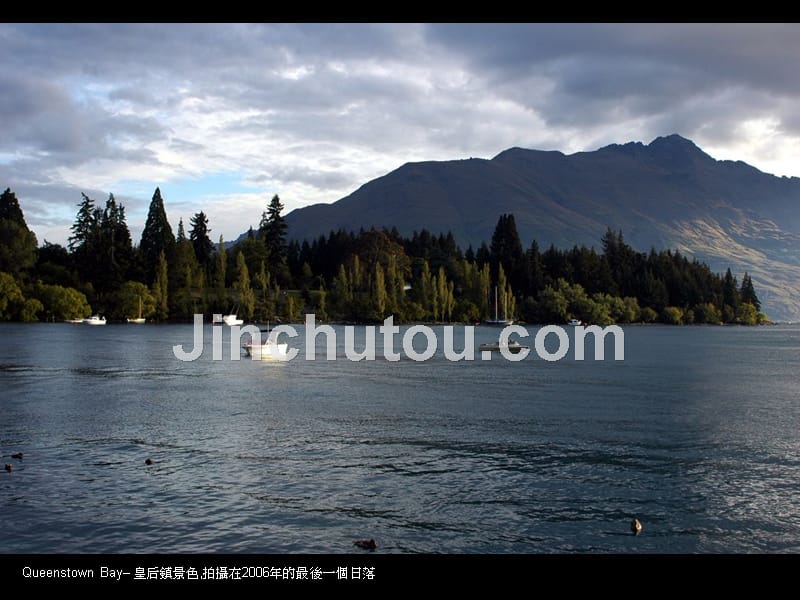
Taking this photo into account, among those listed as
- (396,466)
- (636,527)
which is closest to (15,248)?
(396,466)

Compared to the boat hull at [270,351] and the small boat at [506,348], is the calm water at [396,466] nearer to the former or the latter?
the boat hull at [270,351]

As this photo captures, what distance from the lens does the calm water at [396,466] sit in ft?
77.1

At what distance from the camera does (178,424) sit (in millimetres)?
43750

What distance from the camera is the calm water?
23.5m

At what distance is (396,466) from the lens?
33.0m

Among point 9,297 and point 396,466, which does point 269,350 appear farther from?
point 9,297

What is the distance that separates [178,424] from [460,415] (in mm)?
17724

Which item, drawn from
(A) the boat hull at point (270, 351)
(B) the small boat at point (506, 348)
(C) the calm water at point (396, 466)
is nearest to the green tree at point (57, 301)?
(A) the boat hull at point (270, 351)

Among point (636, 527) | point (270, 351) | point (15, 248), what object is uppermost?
point (15, 248)

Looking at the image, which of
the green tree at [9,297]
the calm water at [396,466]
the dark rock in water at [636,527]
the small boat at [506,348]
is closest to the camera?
the calm water at [396,466]

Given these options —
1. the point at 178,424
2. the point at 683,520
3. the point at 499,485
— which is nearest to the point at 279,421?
the point at 178,424

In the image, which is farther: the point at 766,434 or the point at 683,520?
the point at 766,434

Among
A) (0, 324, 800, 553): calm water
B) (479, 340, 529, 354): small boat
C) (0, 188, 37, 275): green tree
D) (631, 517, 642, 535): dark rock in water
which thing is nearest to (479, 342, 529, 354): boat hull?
(479, 340, 529, 354): small boat
